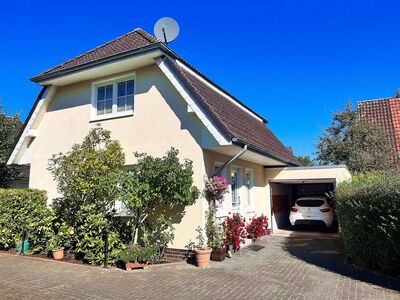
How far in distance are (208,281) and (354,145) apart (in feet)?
50.4

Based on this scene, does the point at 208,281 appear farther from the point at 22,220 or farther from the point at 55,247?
the point at 22,220

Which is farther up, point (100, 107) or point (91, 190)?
point (100, 107)

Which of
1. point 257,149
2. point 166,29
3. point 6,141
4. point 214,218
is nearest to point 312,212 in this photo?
point 257,149

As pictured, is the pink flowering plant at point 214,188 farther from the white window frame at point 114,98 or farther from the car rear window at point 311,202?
the car rear window at point 311,202

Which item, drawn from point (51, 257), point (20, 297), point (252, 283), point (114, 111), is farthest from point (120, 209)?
point (252, 283)

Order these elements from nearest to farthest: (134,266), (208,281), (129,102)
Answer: (208,281) → (134,266) → (129,102)

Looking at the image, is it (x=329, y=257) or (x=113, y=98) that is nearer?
(x=329, y=257)

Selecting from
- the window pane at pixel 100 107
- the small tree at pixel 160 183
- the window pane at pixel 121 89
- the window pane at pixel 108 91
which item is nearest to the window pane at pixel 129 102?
the window pane at pixel 121 89

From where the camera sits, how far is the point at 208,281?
7090 mm

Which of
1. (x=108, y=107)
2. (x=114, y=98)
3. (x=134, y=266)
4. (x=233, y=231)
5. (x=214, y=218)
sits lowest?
(x=134, y=266)

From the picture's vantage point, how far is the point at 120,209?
1072 centimetres

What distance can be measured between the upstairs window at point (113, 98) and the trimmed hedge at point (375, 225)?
7.65 m

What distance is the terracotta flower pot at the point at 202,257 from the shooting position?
329 inches

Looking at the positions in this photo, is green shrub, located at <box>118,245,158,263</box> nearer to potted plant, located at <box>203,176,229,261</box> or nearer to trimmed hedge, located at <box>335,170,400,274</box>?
potted plant, located at <box>203,176,229,261</box>
